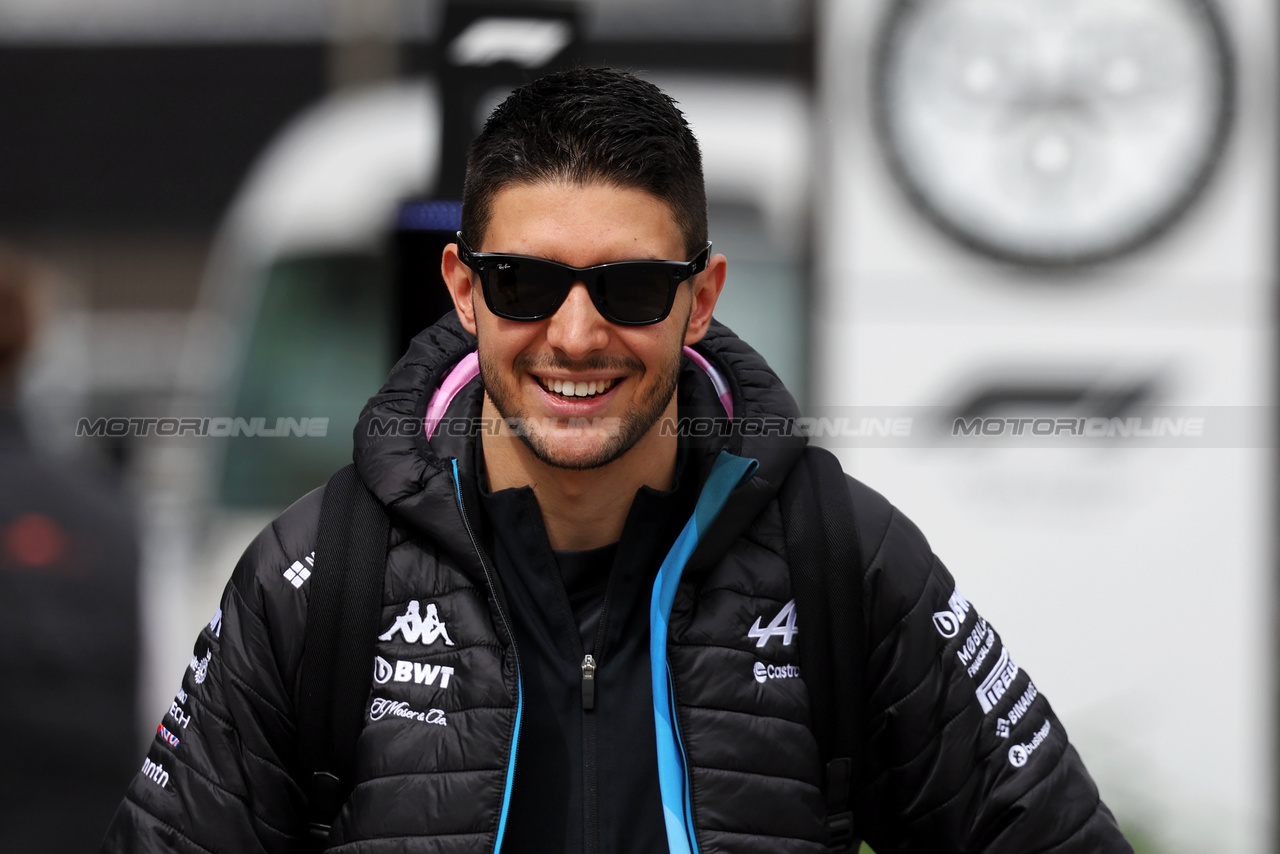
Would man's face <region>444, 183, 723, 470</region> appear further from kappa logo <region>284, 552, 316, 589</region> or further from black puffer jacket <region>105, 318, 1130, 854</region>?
kappa logo <region>284, 552, 316, 589</region>

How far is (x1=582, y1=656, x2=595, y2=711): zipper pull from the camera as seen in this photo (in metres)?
1.60

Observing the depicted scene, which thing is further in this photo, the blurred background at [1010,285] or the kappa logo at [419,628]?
the blurred background at [1010,285]

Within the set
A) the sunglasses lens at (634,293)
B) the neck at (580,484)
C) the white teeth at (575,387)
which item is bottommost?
the neck at (580,484)

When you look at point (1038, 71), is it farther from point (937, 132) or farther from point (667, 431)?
point (667, 431)

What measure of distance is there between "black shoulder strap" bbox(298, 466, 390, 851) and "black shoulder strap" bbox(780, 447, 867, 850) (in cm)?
52

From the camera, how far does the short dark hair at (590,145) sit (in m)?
1.61

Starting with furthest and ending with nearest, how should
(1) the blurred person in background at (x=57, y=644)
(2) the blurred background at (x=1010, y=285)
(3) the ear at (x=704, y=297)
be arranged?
1. (2) the blurred background at (x=1010, y=285)
2. (1) the blurred person in background at (x=57, y=644)
3. (3) the ear at (x=704, y=297)

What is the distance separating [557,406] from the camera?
5.29 feet

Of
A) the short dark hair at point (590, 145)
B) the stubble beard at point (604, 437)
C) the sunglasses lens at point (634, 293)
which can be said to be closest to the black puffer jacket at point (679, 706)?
the stubble beard at point (604, 437)

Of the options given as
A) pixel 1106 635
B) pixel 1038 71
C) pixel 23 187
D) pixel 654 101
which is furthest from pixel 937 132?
pixel 23 187

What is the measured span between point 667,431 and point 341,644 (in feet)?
1.63

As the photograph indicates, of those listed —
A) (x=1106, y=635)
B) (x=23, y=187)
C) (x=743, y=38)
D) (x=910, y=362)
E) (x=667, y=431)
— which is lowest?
(x=1106, y=635)

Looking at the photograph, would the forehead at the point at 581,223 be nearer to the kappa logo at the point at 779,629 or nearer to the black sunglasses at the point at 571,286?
the black sunglasses at the point at 571,286

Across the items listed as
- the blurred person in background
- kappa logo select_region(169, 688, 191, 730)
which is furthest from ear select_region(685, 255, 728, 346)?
the blurred person in background
